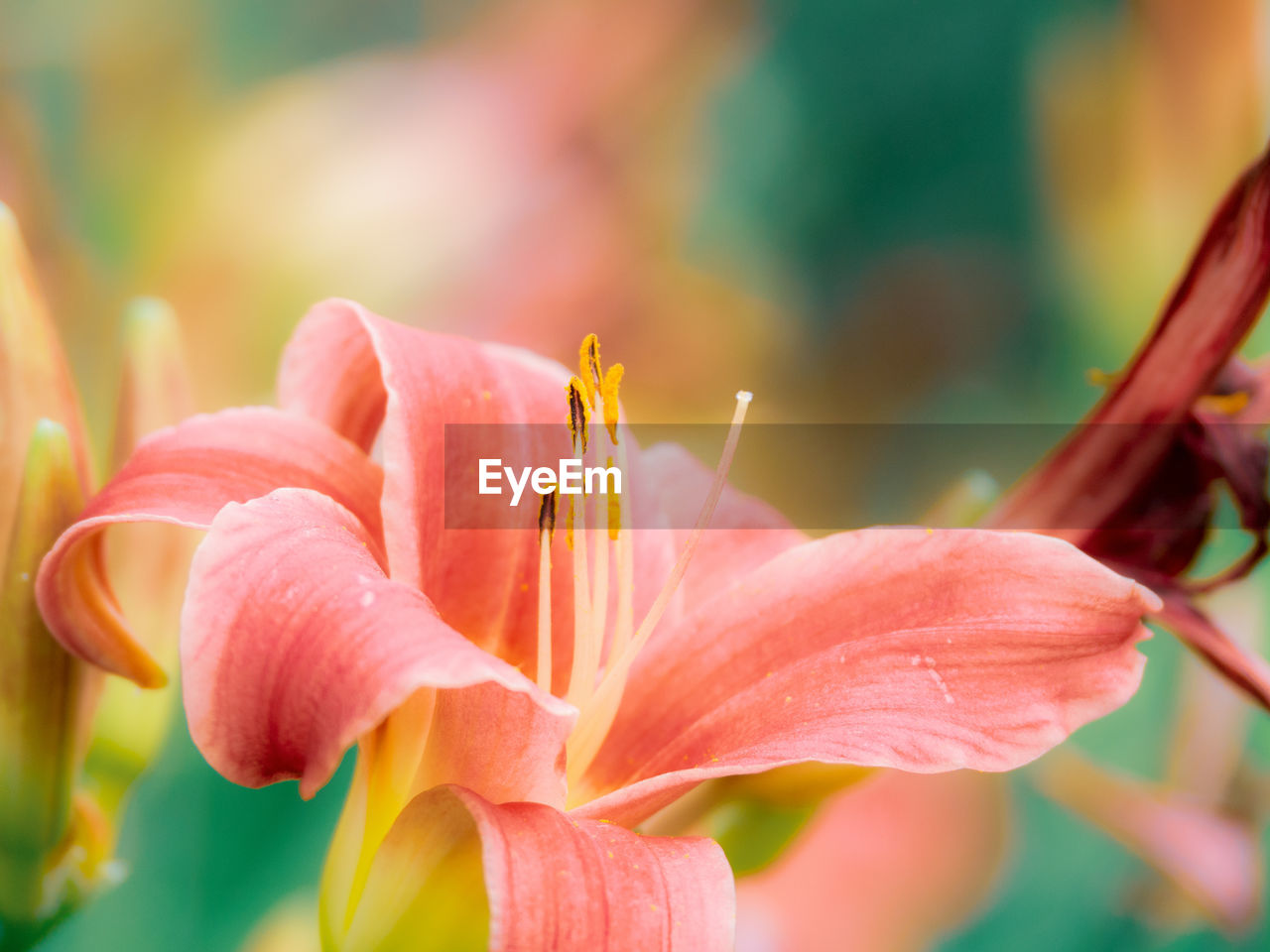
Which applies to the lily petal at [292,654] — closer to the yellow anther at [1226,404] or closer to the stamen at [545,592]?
the stamen at [545,592]

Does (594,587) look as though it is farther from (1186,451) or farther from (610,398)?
(1186,451)

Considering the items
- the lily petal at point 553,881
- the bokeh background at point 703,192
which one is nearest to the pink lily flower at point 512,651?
the lily petal at point 553,881

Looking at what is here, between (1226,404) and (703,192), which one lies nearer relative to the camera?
(1226,404)

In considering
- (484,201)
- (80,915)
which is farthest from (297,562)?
(484,201)

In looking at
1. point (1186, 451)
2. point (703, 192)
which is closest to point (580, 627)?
point (1186, 451)

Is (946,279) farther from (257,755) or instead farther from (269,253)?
(257,755)

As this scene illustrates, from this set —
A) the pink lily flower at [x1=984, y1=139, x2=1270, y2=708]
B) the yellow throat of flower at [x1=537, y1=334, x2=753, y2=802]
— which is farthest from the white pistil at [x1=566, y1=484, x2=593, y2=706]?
the pink lily flower at [x1=984, y1=139, x2=1270, y2=708]
